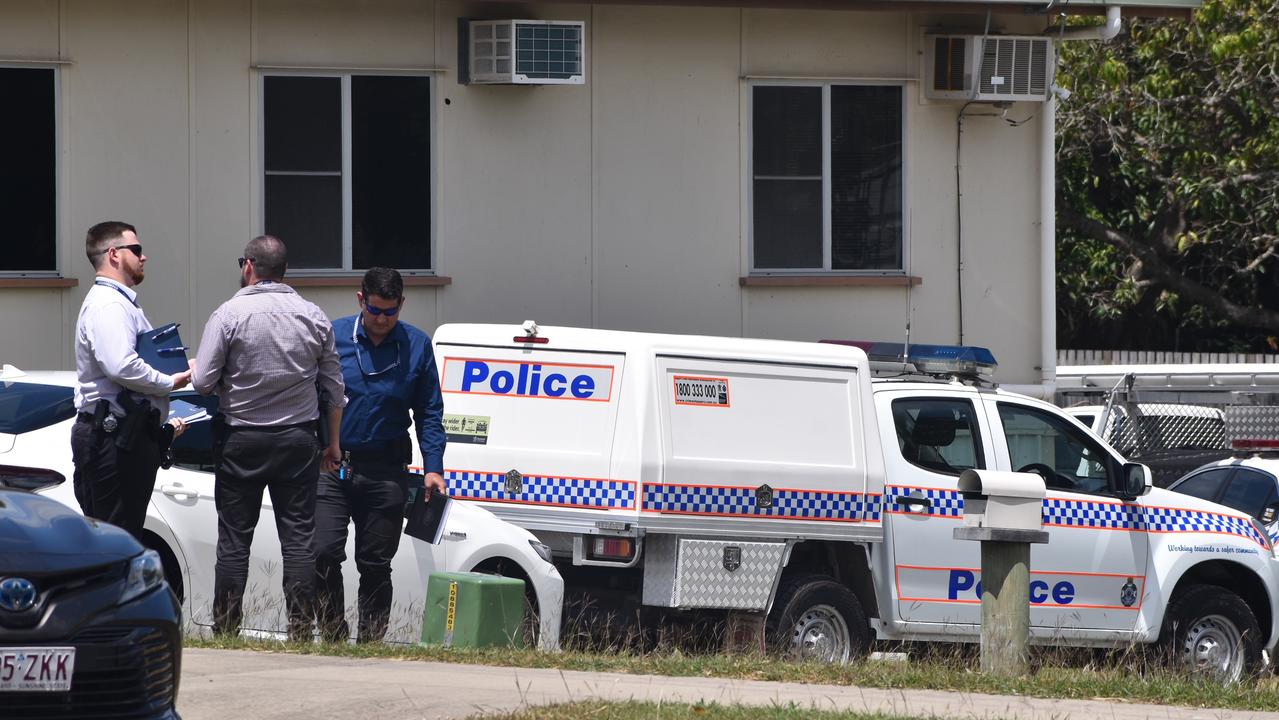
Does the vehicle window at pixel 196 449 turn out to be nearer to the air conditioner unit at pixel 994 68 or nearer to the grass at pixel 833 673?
the grass at pixel 833 673

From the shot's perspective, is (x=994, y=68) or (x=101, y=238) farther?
(x=994, y=68)

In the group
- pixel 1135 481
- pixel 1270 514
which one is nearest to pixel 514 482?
pixel 1135 481

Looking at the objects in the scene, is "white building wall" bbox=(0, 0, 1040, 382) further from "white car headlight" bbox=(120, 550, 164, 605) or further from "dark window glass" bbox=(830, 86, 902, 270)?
"white car headlight" bbox=(120, 550, 164, 605)

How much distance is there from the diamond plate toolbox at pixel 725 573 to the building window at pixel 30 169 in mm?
6279

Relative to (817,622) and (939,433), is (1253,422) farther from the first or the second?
(817,622)

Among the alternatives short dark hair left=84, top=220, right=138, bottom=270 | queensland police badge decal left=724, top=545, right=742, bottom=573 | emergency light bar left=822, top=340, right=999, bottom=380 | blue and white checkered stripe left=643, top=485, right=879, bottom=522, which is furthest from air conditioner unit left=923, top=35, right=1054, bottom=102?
short dark hair left=84, top=220, right=138, bottom=270

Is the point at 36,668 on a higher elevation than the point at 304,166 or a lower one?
lower

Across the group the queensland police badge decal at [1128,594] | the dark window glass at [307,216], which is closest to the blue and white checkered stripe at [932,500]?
the queensland police badge decal at [1128,594]

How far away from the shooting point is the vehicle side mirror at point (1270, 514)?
1202 centimetres

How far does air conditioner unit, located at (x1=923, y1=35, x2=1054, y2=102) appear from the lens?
13531mm

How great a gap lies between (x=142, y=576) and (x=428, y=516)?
3.08 meters

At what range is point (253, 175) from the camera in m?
12.9

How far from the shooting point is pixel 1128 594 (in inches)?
401

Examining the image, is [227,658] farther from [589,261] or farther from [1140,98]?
[1140,98]
